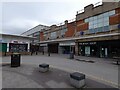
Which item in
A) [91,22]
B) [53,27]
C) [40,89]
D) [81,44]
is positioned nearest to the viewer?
[40,89]

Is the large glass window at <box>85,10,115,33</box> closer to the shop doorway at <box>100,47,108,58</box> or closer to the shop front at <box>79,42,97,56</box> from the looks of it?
the shop front at <box>79,42,97,56</box>

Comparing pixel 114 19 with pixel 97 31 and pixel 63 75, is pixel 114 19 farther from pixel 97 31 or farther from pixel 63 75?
pixel 63 75

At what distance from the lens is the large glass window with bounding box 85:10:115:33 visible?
21.8m

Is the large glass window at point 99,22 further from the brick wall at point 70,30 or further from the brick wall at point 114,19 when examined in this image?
the brick wall at point 70,30

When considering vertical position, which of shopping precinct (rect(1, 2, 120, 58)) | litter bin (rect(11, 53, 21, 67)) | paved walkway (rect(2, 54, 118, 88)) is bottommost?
paved walkway (rect(2, 54, 118, 88))

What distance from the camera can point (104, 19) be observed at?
2242 cm

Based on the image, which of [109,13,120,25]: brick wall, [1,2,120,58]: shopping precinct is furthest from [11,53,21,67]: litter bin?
[109,13,120,25]: brick wall

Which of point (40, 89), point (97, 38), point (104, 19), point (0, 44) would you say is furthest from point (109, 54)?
point (0, 44)

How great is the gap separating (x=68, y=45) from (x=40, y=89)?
84.8 ft

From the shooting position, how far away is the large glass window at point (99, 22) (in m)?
21.8

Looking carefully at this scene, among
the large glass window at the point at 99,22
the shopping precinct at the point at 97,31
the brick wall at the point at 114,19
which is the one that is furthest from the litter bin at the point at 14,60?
the brick wall at the point at 114,19

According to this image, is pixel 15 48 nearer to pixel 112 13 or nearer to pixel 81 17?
pixel 81 17


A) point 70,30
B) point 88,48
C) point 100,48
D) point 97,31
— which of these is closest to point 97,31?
point 97,31

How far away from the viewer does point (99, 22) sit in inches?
923
